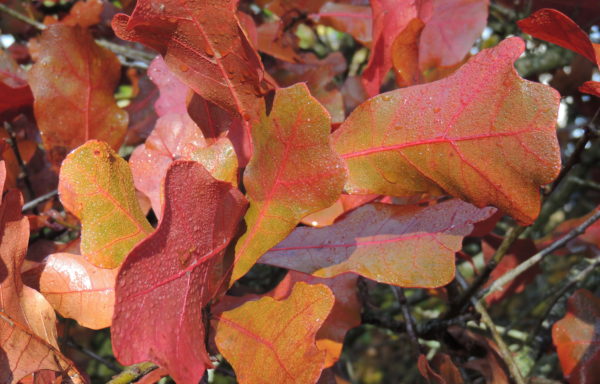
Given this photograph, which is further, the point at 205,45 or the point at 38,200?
the point at 38,200

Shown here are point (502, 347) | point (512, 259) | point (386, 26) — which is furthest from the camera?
point (512, 259)

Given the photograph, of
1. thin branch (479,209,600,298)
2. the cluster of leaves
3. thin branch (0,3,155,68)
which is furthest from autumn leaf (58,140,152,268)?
thin branch (0,3,155,68)

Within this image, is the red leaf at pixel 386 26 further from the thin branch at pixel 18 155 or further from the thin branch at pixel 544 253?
the thin branch at pixel 18 155

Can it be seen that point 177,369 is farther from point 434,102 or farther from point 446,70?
point 446,70

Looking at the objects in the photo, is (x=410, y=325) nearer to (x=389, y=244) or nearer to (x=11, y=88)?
(x=389, y=244)

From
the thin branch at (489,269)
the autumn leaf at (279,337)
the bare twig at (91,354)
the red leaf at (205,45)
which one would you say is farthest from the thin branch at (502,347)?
the bare twig at (91,354)

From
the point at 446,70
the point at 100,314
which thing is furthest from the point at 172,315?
the point at 446,70

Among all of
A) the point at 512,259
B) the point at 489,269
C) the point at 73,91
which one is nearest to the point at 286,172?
the point at 73,91
